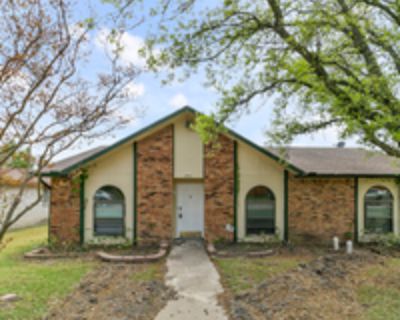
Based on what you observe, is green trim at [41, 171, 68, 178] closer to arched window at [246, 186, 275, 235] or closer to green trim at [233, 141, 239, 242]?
green trim at [233, 141, 239, 242]

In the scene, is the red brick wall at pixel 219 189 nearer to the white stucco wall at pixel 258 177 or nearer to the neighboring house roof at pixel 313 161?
the white stucco wall at pixel 258 177

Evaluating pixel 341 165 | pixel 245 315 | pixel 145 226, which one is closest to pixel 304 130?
pixel 341 165

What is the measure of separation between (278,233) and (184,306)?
19.5 ft

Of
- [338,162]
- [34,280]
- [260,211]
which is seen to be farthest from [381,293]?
[34,280]

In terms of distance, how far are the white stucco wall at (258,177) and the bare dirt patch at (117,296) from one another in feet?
14.1

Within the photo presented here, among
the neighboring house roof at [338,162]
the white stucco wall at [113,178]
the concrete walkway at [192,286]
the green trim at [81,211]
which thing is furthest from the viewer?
the neighboring house roof at [338,162]

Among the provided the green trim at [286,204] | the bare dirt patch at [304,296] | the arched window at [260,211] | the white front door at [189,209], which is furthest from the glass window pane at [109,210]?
the green trim at [286,204]

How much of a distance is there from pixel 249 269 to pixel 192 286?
196 centimetres

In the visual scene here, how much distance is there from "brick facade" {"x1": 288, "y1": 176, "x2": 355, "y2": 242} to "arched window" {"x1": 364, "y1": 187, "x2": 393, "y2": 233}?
749mm

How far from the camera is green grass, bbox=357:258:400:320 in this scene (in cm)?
473

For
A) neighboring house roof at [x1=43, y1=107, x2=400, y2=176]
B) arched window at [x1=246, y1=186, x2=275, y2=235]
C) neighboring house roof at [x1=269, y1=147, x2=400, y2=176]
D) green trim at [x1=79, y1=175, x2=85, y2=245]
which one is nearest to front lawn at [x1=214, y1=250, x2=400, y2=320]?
arched window at [x1=246, y1=186, x2=275, y2=235]

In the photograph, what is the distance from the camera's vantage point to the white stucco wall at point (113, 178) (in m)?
9.62

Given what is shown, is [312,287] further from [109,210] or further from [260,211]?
[109,210]

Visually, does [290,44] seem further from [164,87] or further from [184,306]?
[184,306]
